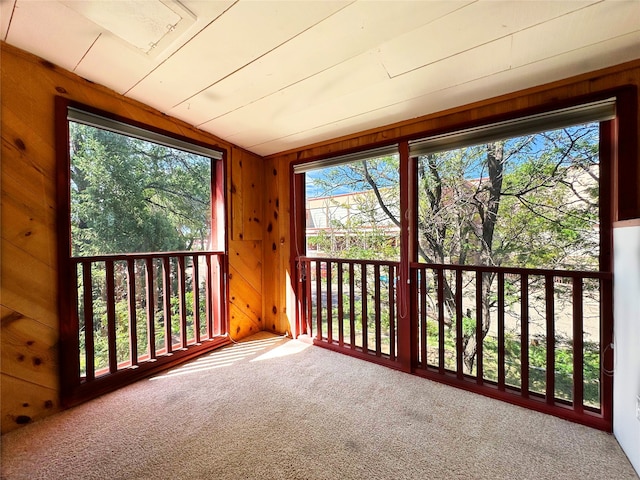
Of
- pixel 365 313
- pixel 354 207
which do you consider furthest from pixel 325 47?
pixel 365 313

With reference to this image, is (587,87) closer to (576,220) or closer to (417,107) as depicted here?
(576,220)

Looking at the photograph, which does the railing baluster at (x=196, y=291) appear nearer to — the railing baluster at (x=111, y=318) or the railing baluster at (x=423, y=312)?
the railing baluster at (x=111, y=318)

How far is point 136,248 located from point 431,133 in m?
2.38

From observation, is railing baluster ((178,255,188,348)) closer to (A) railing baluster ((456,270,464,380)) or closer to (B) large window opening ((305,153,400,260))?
(B) large window opening ((305,153,400,260))

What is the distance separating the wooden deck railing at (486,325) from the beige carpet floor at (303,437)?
0.58 ft

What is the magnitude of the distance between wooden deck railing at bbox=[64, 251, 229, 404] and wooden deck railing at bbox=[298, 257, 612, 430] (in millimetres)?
922

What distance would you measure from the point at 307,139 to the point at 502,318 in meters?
2.12

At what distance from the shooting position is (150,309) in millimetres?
2021

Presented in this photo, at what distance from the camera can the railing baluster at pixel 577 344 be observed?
59.6 inches

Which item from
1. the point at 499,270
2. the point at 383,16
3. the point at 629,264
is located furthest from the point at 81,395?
the point at 629,264

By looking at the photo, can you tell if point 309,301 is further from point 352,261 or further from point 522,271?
point 522,271

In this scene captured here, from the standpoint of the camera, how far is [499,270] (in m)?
1.73

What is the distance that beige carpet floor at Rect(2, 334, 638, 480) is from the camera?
1158 mm

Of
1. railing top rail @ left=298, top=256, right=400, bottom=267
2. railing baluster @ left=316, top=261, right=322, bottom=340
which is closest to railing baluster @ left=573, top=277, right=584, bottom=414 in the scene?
railing top rail @ left=298, top=256, right=400, bottom=267
